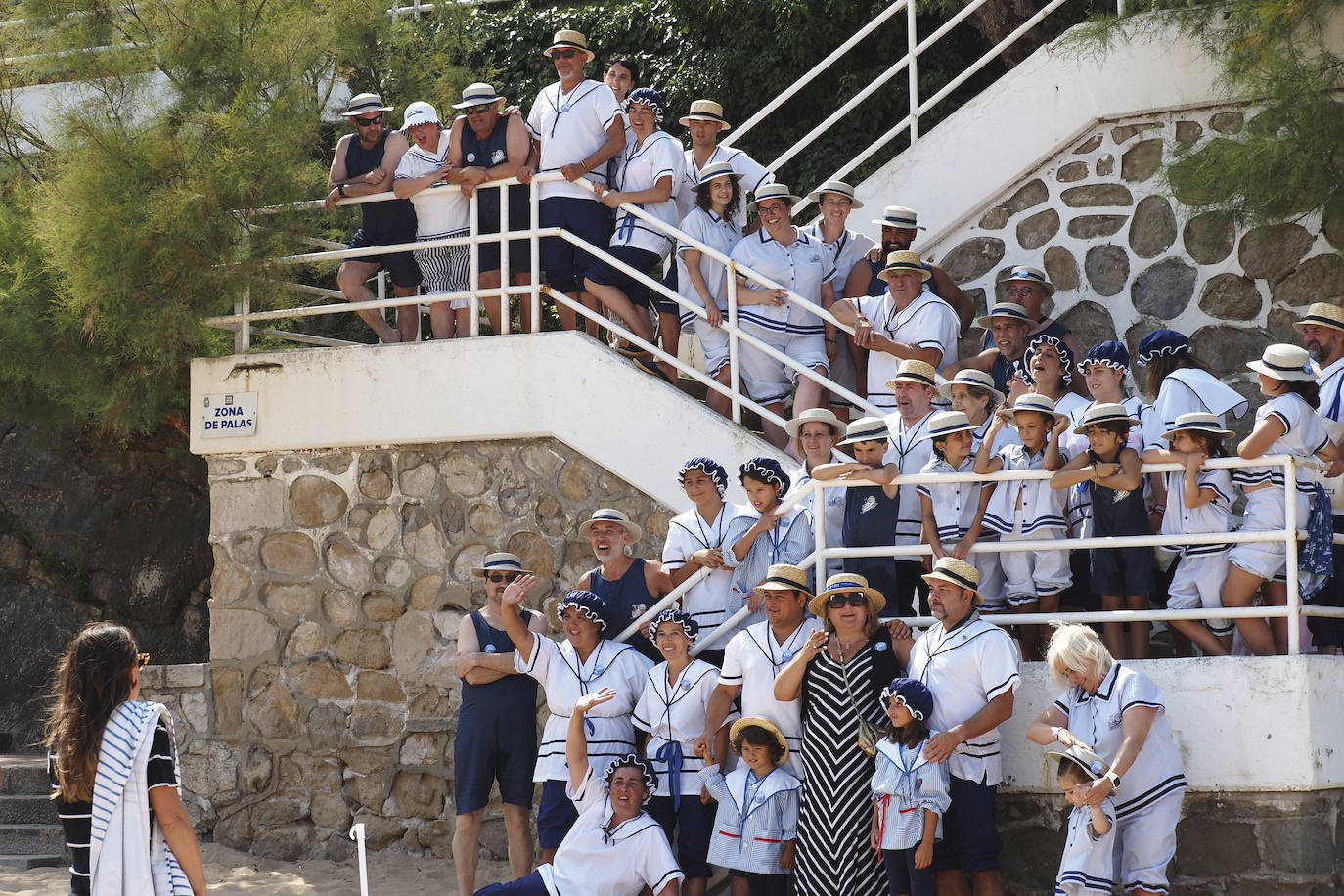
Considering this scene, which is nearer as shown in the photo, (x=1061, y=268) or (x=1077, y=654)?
(x=1077, y=654)

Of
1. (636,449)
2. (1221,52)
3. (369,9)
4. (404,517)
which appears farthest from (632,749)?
(369,9)

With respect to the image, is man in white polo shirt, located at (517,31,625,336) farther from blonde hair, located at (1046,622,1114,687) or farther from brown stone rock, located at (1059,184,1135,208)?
blonde hair, located at (1046,622,1114,687)

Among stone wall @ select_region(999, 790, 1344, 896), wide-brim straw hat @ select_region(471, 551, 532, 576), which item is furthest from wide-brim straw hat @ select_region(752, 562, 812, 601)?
stone wall @ select_region(999, 790, 1344, 896)

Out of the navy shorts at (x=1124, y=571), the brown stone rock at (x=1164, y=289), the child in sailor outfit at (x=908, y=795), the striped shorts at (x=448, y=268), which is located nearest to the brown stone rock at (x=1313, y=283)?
the brown stone rock at (x=1164, y=289)

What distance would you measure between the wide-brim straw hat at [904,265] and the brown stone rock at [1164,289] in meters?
1.28

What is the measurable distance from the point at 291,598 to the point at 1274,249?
507 centimetres

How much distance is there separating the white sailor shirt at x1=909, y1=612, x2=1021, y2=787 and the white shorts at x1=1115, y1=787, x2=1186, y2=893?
1.64 feet

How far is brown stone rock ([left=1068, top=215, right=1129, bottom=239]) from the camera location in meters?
7.98

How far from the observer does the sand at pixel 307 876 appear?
730 centimetres

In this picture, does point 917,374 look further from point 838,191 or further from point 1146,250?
point 1146,250

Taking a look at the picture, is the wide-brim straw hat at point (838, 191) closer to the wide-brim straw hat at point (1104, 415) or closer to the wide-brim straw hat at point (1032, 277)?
the wide-brim straw hat at point (1032, 277)

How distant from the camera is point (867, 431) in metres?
6.14

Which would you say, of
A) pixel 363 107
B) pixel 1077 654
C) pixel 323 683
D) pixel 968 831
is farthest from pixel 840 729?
pixel 363 107

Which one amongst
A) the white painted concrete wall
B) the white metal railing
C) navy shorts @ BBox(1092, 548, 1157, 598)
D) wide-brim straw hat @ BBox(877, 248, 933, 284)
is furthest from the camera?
the white painted concrete wall
